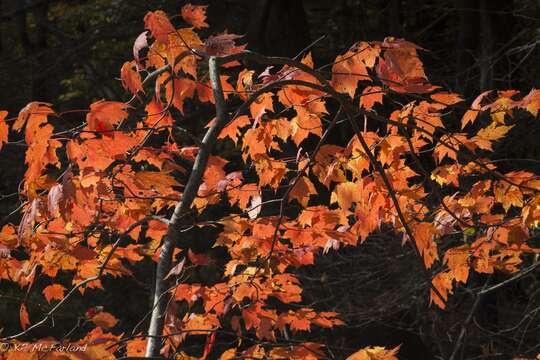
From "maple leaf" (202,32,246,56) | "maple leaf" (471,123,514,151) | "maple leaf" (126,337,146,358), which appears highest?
"maple leaf" (202,32,246,56)

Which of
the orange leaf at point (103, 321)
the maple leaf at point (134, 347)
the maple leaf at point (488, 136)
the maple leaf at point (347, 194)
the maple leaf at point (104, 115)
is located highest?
the maple leaf at point (104, 115)

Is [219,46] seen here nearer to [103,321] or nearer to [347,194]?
[347,194]

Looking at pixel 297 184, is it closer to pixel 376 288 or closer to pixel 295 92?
pixel 295 92

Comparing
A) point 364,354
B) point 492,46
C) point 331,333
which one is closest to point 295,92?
point 364,354

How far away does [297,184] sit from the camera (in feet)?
9.73

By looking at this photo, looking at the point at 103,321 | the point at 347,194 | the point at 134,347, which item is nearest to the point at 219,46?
the point at 347,194

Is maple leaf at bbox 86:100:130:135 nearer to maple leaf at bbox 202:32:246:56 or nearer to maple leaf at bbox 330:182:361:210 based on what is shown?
maple leaf at bbox 202:32:246:56

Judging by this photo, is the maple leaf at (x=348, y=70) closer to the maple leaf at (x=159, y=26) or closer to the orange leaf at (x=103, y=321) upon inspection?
the maple leaf at (x=159, y=26)

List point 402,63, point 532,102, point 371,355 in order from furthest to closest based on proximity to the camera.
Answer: point 532,102 → point 371,355 → point 402,63

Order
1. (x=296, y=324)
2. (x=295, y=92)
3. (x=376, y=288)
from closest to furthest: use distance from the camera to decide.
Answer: (x=295, y=92) → (x=296, y=324) → (x=376, y=288)

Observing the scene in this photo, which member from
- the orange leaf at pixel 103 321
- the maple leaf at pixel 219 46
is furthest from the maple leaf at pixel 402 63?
the orange leaf at pixel 103 321

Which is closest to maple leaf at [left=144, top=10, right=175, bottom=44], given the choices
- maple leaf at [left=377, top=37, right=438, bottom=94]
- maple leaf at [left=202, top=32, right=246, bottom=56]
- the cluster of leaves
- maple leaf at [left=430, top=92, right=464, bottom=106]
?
the cluster of leaves

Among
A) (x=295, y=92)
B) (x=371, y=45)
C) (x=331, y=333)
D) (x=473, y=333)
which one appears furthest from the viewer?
(x=331, y=333)

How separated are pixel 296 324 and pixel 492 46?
18.4 feet
